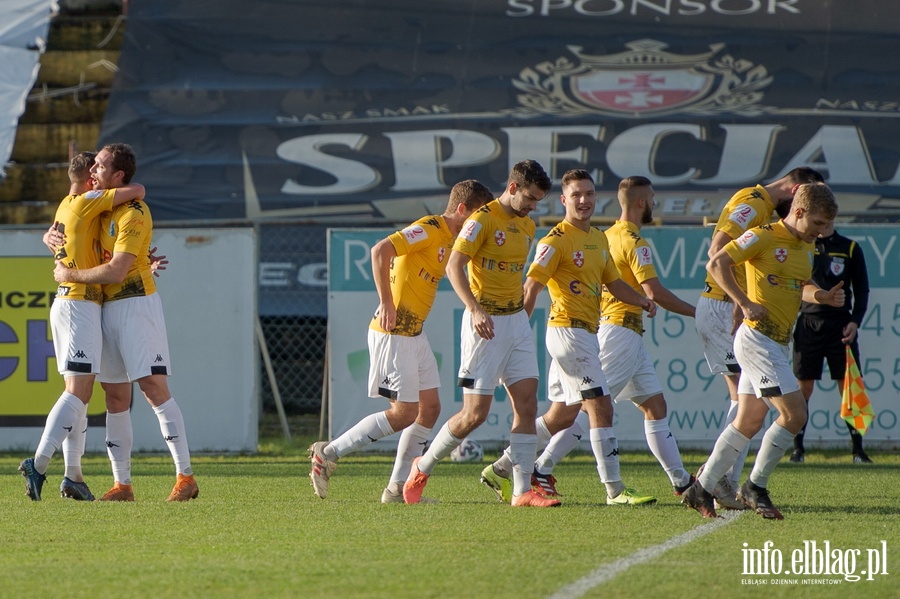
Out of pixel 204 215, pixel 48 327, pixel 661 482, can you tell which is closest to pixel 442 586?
pixel 661 482

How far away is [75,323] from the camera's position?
7.67 meters

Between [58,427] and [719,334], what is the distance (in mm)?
4342

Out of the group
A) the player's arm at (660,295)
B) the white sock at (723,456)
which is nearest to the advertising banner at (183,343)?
the player's arm at (660,295)

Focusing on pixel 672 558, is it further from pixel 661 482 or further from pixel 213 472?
pixel 213 472

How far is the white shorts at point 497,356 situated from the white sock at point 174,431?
186cm

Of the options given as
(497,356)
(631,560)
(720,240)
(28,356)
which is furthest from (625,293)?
(28,356)

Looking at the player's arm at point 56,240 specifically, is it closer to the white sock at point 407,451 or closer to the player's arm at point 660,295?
the white sock at point 407,451

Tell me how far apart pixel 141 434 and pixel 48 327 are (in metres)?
1.32

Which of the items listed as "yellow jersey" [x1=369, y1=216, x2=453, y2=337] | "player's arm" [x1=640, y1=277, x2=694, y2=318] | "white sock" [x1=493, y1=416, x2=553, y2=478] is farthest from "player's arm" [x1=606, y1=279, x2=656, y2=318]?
"yellow jersey" [x1=369, y1=216, x2=453, y2=337]

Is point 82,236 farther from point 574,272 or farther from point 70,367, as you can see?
point 574,272

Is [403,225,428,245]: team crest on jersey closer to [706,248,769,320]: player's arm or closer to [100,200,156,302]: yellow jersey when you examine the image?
[100,200,156,302]: yellow jersey

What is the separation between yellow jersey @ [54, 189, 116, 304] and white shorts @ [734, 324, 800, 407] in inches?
156

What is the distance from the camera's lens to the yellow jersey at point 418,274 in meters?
7.93

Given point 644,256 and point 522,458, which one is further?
point 644,256
